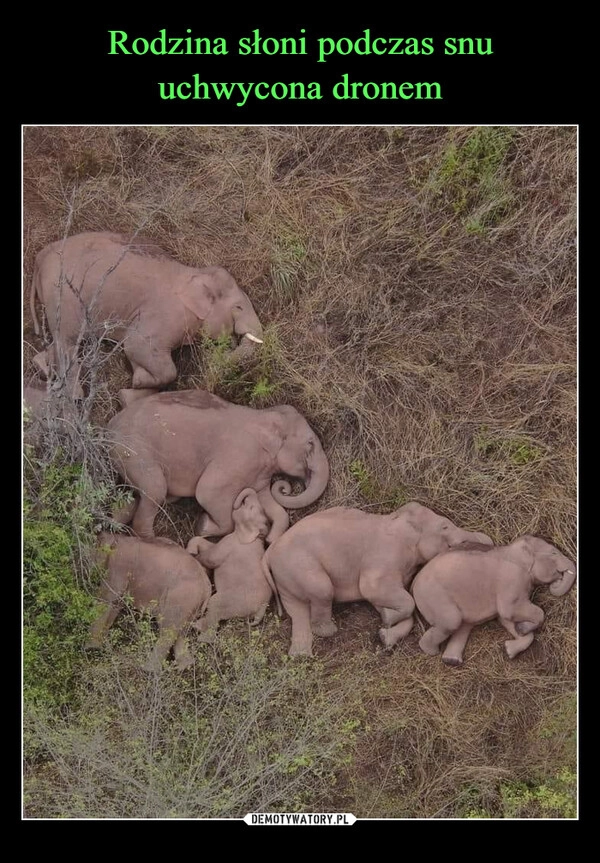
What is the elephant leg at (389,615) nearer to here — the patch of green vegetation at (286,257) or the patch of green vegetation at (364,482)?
the patch of green vegetation at (364,482)

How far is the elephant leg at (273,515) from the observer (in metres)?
6.02

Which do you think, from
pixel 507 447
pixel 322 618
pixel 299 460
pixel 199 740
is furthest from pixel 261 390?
pixel 199 740

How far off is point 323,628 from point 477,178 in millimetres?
3203

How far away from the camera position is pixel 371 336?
20.3 ft

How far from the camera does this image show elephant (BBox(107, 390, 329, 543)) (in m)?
5.86

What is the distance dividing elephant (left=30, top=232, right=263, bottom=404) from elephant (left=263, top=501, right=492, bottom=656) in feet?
4.46

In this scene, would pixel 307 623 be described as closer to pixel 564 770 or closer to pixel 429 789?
pixel 429 789

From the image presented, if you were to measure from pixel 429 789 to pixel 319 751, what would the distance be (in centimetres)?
79

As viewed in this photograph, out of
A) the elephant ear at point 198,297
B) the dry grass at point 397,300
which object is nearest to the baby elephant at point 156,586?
the dry grass at point 397,300

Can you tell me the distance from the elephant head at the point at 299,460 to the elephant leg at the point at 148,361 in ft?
2.58

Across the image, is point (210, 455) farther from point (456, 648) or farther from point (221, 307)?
point (456, 648)

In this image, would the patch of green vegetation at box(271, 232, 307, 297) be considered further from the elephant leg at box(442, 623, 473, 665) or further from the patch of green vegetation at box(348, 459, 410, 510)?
the elephant leg at box(442, 623, 473, 665)

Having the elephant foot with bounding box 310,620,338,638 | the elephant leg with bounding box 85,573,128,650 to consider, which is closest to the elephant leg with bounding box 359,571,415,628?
the elephant foot with bounding box 310,620,338,638

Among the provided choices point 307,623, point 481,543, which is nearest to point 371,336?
point 481,543
